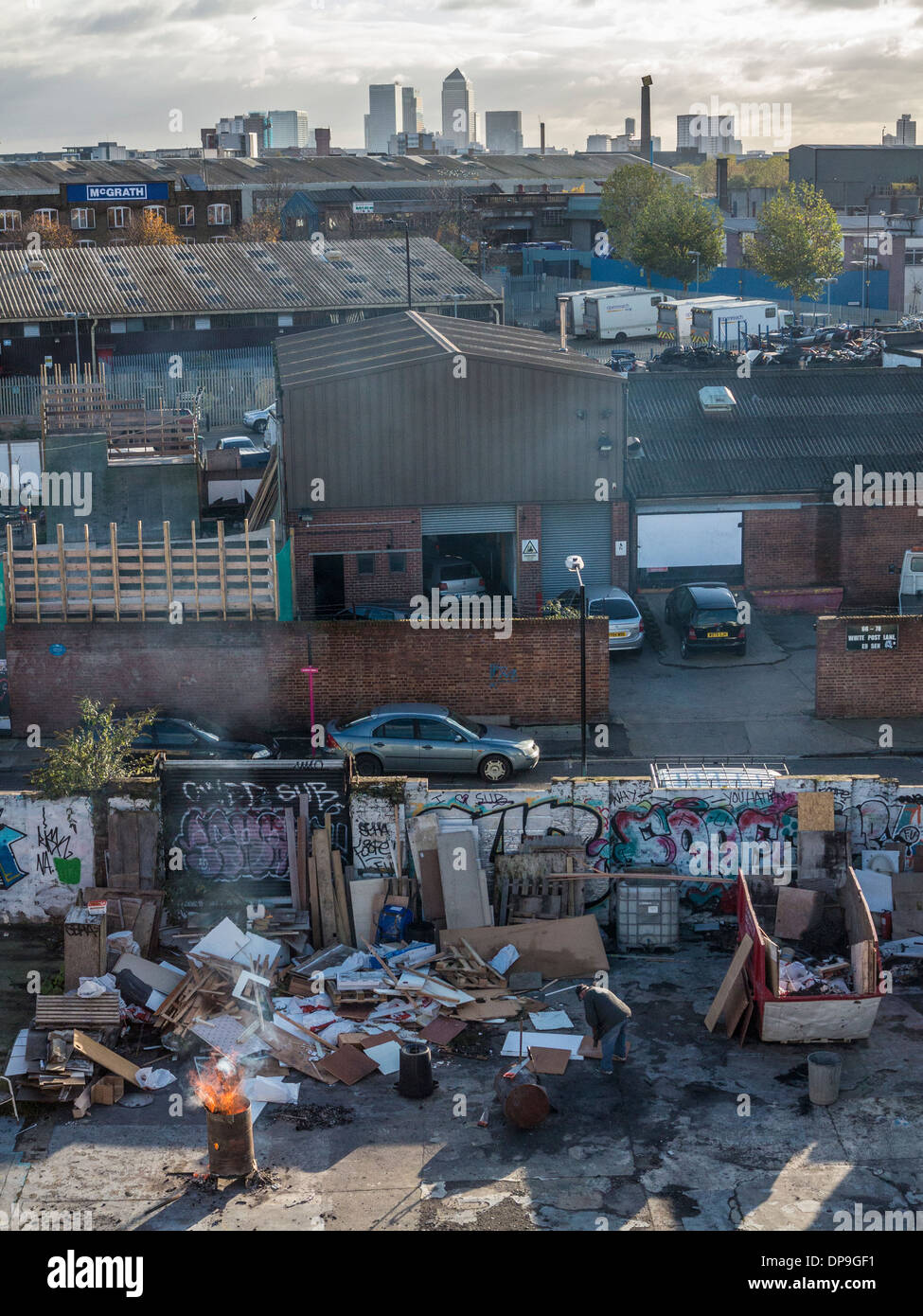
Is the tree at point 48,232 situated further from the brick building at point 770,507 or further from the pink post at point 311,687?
the pink post at point 311,687

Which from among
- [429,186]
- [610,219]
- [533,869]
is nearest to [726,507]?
[533,869]

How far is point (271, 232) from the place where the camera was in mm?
86562

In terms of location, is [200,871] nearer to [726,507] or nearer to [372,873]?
[372,873]

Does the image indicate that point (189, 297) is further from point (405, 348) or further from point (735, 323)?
point (405, 348)

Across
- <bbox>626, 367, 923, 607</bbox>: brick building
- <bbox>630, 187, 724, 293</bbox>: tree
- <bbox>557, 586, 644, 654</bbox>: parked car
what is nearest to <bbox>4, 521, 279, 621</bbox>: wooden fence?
<bbox>557, 586, 644, 654</bbox>: parked car

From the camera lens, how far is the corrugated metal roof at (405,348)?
3112 cm

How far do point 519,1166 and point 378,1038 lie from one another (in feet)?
9.44

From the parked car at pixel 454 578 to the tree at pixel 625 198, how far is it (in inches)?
2627

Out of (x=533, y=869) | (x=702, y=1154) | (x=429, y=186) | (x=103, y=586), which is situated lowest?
(x=702, y=1154)

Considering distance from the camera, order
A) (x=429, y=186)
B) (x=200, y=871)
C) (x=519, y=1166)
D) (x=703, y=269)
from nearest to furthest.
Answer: (x=519, y=1166), (x=200, y=871), (x=703, y=269), (x=429, y=186)

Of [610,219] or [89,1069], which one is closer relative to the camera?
[89,1069]

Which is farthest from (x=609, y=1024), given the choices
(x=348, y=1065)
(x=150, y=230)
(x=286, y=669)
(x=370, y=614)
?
(x=150, y=230)

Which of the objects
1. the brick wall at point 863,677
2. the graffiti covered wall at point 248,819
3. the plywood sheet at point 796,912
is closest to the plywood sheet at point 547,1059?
the plywood sheet at point 796,912

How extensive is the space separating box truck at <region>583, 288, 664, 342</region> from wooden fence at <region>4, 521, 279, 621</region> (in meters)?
44.0
